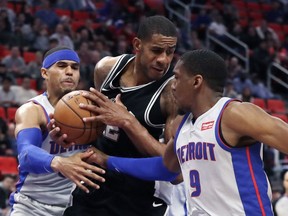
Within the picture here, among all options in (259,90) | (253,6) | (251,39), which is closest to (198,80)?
(259,90)

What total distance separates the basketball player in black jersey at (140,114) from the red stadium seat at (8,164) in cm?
545

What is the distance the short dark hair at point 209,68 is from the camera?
4.21 m

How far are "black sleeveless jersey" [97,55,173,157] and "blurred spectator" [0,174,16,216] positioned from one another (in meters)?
4.37

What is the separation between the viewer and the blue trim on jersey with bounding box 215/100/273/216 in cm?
407

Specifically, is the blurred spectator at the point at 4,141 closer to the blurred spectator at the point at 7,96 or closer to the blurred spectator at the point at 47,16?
the blurred spectator at the point at 7,96

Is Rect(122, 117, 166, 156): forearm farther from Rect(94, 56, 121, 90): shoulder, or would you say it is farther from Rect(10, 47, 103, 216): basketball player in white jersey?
Rect(94, 56, 121, 90): shoulder

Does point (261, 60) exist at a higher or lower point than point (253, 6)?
lower

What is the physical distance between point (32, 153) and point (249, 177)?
1.55m

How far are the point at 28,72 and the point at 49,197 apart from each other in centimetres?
780

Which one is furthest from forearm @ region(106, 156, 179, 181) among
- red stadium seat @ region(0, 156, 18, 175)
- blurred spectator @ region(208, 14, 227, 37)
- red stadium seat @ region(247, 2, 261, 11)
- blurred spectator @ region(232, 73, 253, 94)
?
red stadium seat @ region(247, 2, 261, 11)

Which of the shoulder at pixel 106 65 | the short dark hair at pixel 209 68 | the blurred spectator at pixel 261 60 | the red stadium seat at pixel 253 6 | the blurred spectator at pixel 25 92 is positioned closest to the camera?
the short dark hair at pixel 209 68

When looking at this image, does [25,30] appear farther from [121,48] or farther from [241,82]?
[241,82]

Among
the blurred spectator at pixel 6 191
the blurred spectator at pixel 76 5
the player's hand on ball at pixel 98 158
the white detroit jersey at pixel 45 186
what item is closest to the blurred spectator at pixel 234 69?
the blurred spectator at pixel 76 5

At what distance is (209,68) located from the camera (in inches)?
166
